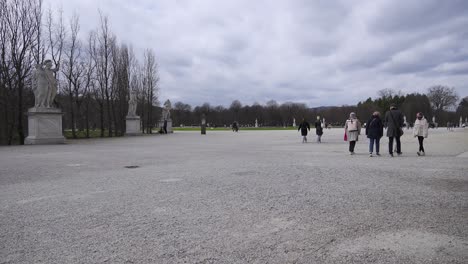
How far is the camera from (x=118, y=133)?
3566cm

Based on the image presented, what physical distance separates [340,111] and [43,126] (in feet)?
391

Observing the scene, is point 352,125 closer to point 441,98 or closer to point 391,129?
point 391,129

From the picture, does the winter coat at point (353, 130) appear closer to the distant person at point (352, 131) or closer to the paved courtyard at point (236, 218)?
the distant person at point (352, 131)

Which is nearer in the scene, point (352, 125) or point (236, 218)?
point (236, 218)

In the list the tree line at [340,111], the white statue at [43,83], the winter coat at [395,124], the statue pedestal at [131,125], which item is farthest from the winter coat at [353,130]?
the tree line at [340,111]

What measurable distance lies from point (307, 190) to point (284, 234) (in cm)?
243

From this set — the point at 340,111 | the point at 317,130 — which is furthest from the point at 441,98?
the point at 317,130

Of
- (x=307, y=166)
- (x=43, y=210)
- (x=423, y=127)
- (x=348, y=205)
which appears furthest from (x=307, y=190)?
(x=423, y=127)

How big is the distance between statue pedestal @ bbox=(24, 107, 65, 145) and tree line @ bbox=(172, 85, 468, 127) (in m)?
88.3


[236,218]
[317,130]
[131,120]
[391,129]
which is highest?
[131,120]

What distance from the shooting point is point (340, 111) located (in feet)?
412

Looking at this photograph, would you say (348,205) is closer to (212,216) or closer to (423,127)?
(212,216)

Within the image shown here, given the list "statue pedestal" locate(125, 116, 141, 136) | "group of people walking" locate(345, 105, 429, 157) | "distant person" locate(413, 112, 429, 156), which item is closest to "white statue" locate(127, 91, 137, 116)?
"statue pedestal" locate(125, 116, 141, 136)

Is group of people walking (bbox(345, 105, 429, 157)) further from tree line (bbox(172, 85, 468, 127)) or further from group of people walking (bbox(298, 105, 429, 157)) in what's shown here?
tree line (bbox(172, 85, 468, 127))
